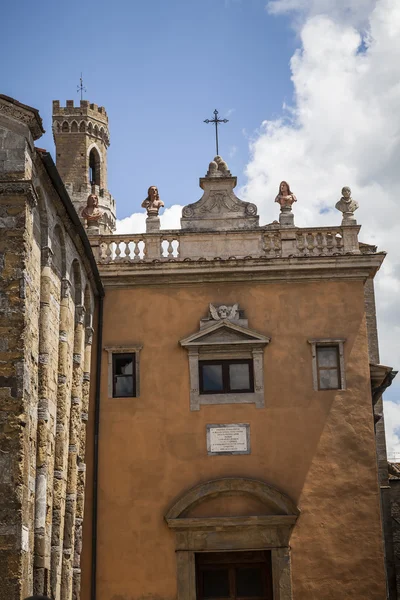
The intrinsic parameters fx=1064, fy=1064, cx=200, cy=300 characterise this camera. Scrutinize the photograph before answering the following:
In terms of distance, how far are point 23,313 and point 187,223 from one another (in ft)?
28.5

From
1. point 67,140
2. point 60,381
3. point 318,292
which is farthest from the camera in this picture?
point 67,140

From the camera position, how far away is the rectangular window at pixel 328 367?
21047mm

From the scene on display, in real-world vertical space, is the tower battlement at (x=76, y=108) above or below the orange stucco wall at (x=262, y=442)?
above

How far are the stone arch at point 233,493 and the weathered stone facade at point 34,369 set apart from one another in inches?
103

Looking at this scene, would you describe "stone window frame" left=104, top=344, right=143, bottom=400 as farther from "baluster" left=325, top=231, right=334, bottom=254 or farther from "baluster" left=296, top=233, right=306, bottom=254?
"baluster" left=325, top=231, right=334, bottom=254

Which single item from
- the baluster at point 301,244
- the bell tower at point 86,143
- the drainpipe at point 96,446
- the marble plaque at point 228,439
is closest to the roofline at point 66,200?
the drainpipe at point 96,446

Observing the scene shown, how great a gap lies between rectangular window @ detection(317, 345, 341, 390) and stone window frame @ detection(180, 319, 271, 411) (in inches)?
44.5

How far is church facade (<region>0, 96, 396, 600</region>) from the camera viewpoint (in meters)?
19.9

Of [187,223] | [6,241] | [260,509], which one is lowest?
[260,509]

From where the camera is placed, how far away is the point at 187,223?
73.4 feet

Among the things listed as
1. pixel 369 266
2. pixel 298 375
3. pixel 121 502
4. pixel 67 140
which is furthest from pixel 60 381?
pixel 67 140

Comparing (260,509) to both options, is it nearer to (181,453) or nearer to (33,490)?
(181,453)

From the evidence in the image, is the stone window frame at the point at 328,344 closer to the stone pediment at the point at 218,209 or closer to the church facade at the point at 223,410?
the church facade at the point at 223,410

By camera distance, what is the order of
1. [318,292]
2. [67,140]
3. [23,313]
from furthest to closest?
[67,140] < [318,292] < [23,313]
